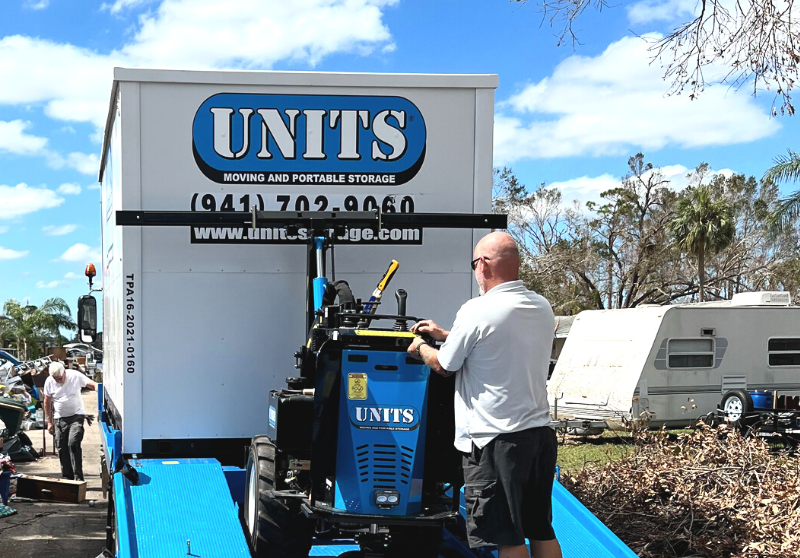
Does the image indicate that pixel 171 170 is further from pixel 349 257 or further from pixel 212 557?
pixel 212 557

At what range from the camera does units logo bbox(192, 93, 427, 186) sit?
551cm

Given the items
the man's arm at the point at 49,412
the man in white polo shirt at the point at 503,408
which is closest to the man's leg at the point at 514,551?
the man in white polo shirt at the point at 503,408

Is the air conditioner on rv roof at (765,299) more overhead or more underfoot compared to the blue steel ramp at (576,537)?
more overhead

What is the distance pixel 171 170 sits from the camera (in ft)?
18.0

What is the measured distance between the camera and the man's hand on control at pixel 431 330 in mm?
3965

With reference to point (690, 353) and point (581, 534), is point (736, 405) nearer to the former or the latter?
point (690, 353)

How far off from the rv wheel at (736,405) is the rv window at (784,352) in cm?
106

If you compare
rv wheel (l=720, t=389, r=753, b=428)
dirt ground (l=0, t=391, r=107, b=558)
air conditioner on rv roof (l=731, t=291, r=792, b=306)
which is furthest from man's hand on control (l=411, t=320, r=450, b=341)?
air conditioner on rv roof (l=731, t=291, r=792, b=306)

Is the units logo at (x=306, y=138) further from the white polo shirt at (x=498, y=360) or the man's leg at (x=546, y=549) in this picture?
the man's leg at (x=546, y=549)

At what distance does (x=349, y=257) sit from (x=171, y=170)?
4.08 ft

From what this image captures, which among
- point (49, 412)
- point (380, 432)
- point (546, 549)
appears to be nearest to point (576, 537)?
point (546, 549)

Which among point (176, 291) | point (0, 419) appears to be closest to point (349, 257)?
point (176, 291)

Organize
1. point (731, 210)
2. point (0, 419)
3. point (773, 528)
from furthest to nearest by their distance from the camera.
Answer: point (731, 210) < point (0, 419) < point (773, 528)

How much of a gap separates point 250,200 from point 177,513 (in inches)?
78.0
